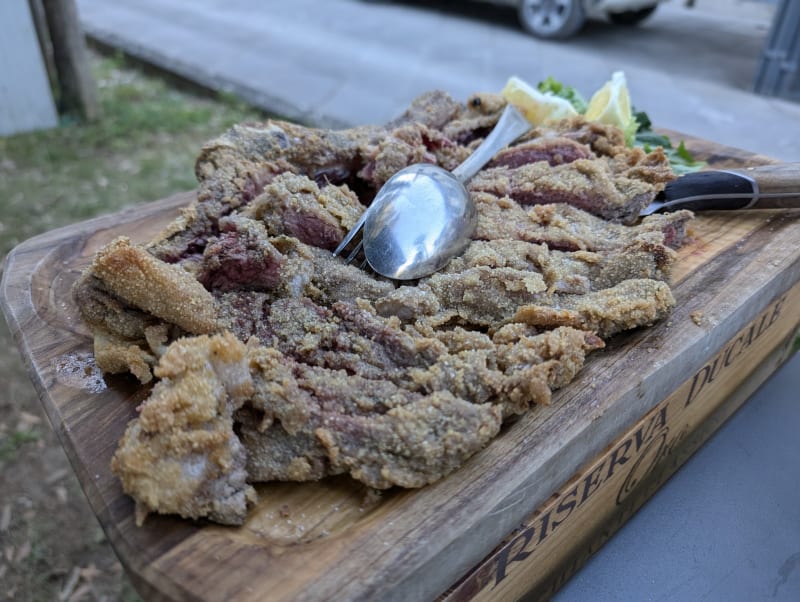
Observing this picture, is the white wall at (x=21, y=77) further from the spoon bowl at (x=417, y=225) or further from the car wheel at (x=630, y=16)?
the car wheel at (x=630, y=16)

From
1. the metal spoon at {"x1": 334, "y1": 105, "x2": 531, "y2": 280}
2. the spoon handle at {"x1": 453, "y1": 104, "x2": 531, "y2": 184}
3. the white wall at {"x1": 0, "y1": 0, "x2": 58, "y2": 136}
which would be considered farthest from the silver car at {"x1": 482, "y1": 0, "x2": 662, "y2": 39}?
the metal spoon at {"x1": 334, "y1": 105, "x2": 531, "y2": 280}

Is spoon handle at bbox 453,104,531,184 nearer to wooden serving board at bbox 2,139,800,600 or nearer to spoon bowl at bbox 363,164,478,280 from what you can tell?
spoon bowl at bbox 363,164,478,280

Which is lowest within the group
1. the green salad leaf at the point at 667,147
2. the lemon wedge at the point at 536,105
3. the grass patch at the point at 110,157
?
the grass patch at the point at 110,157

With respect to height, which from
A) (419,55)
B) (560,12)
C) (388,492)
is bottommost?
(419,55)

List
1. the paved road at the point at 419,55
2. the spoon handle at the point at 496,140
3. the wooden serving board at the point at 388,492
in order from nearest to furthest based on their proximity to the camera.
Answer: the wooden serving board at the point at 388,492 → the spoon handle at the point at 496,140 → the paved road at the point at 419,55

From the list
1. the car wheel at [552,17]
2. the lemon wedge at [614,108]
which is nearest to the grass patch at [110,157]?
the lemon wedge at [614,108]

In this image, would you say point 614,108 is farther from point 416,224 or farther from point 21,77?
point 21,77

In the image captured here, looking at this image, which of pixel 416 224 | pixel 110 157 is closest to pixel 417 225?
pixel 416 224
